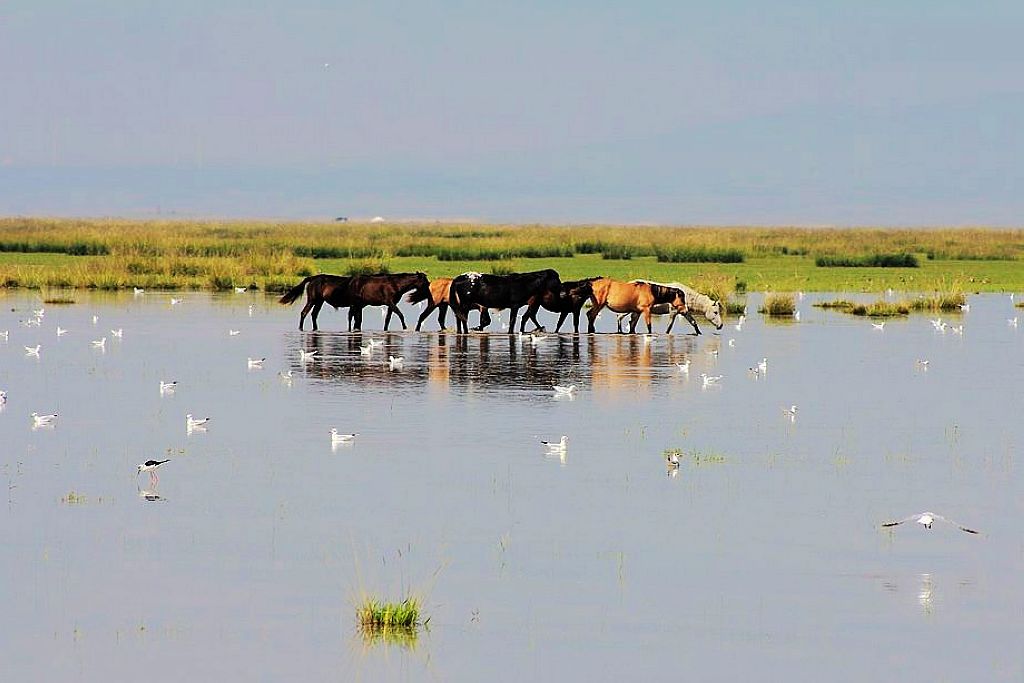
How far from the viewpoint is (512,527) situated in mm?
12359

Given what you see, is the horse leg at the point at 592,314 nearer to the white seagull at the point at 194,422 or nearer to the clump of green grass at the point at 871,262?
the white seagull at the point at 194,422

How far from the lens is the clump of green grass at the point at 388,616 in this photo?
9516mm

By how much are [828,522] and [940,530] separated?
788mm

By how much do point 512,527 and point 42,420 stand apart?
7.05 meters

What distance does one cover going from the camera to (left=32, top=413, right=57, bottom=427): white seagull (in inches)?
693

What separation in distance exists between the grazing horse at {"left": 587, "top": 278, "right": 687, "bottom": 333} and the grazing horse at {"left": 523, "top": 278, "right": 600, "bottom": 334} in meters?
0.21

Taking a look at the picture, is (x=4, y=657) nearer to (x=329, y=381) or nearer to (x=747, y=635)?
(x=747, y=635)

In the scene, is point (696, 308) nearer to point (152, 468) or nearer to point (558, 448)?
point (558, 448)

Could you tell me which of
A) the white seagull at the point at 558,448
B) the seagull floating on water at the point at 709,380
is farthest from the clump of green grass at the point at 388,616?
the seagull floating on water at the point at 709,380

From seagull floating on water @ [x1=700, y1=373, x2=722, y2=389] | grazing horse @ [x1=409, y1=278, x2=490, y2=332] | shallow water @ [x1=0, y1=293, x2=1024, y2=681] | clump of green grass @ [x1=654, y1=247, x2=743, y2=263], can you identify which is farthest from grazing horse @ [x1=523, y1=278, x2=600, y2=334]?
clump of green grass @ [x1=654, y1=247, x2=743, y2=263]

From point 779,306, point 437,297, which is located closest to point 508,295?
point 437,297

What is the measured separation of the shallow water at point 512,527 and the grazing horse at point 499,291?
8001 millimetres

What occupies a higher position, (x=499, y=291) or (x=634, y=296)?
(x=499, y=291)

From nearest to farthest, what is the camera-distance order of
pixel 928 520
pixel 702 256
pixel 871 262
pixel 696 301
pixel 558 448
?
pixel 928 520, pixel 558 448, pixel 696 301, pixel 871 262, pixel 702 256
